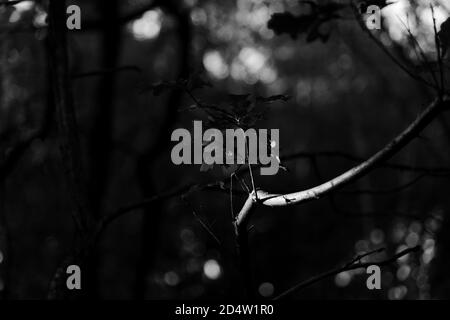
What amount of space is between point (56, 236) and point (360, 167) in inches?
261

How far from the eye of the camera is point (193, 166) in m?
7.03

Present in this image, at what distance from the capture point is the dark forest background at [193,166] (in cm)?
282

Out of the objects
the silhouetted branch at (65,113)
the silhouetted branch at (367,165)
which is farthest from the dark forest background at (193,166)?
the silhouetted branch at (367,165)

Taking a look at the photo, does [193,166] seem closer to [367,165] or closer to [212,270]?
[212,270]

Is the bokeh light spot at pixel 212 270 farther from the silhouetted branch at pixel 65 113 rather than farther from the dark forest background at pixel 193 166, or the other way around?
the silhouetted branch at pixel 65 113

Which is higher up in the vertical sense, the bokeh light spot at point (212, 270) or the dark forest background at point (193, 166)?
the dark forest background at point (193, 166)

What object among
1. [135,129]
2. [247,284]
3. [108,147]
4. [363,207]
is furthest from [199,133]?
[135,129]
